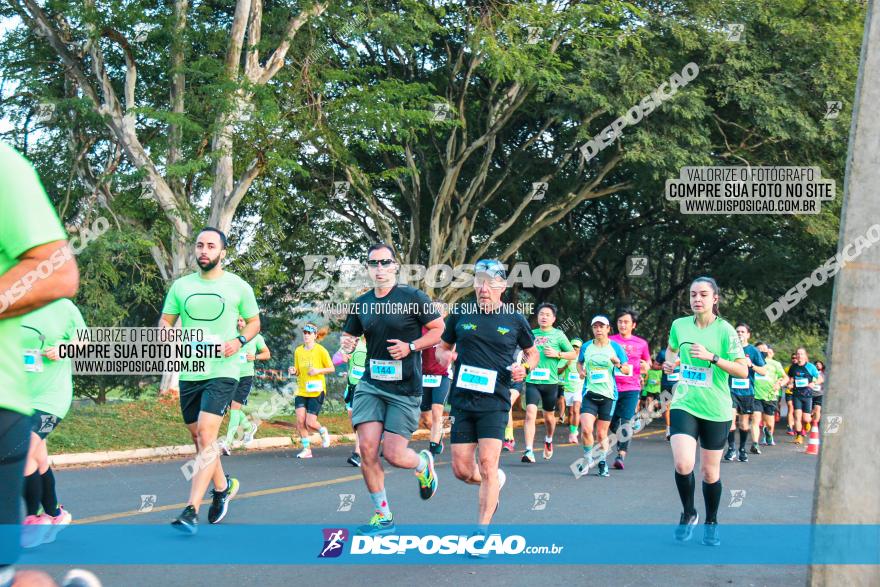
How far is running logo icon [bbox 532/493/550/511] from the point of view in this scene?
377 inches

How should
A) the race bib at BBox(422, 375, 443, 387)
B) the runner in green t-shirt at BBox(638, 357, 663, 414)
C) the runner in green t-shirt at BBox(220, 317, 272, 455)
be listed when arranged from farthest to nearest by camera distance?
1. the runner in green t-shirt at BBox(638, 357, 663, 414)
2. the race bib at BBox(422, 375, 443, 387)
3. the runner in green t-shirt at BBox(220, 317, 272, 455)

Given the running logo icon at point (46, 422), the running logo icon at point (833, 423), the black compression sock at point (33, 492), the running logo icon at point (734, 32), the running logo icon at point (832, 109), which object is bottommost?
the black compression sock at point (33, 492)

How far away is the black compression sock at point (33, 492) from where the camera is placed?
7.09 m

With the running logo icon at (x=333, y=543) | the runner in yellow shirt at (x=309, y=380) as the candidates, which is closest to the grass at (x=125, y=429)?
the runner in yellow shirt at (x=309, y=380)

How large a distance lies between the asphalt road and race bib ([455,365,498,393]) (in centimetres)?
134

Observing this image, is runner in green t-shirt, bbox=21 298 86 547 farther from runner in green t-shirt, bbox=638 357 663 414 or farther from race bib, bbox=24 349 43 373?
runner in green t-shirt, bbox=638 357 663 414

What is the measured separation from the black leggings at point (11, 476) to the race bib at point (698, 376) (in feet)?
19.9

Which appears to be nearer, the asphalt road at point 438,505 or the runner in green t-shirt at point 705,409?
the asphalt road at point 438,505

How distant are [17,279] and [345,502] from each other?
7.12 meters

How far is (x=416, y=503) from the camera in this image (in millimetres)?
9586

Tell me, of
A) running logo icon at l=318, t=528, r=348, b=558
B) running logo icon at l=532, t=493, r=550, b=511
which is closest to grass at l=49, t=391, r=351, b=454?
running logo icon at l=532, t=493, r=550, b=511

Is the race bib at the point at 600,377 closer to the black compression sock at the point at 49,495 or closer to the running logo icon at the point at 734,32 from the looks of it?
the black compression sock at the point at 49,495

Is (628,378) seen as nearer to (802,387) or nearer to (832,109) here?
(802,387)

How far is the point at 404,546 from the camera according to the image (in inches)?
291
